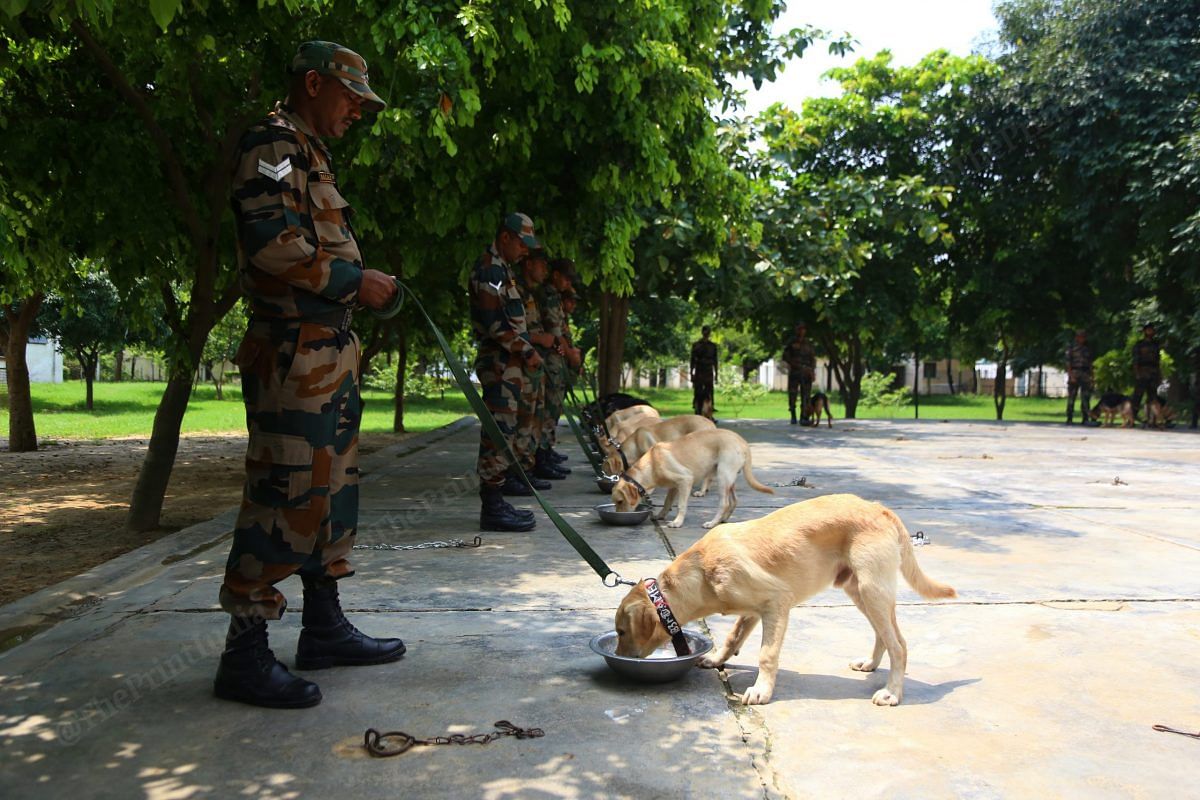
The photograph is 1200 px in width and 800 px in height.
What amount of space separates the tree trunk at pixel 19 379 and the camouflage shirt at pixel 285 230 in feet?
46.1

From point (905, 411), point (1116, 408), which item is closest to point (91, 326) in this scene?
point (1116, 408)

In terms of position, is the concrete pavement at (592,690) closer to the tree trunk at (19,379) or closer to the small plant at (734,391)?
the tree trunk at (19,379)

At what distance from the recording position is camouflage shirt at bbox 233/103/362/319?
3350mm

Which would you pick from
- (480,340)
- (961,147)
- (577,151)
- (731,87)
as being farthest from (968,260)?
(480,340)

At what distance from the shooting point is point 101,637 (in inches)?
166

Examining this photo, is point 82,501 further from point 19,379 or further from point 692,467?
point 19,379

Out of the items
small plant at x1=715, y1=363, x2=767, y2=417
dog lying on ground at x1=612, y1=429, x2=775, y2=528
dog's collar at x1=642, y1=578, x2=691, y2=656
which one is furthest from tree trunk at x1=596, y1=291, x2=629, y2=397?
small plant at x1=715, y1=363, x2=767, y2=417

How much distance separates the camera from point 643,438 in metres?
9.18

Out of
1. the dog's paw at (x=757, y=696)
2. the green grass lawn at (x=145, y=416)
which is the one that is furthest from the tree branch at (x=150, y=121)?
the green grass lawn at (x=145, y=416)

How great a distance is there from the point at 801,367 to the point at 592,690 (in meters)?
18.6

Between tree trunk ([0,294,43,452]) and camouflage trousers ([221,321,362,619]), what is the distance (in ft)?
46.4

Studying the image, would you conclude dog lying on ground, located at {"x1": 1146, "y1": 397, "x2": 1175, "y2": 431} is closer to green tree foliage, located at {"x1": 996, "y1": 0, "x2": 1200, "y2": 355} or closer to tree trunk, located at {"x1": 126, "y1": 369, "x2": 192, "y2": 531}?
green tree foliage, located at {"x1": 996, "y1": 0, "x2": 1200, "y2": 355}

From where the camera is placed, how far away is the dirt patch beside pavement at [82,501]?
255 inches

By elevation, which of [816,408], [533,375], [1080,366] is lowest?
[816,408]
